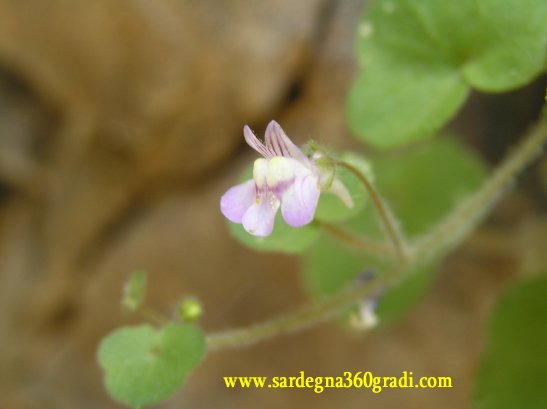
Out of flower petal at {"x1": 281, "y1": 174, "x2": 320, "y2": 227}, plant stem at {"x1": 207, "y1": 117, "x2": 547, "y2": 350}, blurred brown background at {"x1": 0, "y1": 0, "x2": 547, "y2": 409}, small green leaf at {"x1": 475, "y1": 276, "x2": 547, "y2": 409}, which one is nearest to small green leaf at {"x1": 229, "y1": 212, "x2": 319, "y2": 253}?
plant stem at {"x1": 207, "y1": 117, "x2": 547, "y2": 350}

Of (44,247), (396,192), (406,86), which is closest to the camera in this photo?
(406,86)

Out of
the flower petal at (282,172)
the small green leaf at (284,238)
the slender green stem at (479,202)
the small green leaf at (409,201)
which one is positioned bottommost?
the flower petal at (282,172)

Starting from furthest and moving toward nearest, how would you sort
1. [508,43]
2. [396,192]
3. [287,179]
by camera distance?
[396,192], [508,43], [287,179]

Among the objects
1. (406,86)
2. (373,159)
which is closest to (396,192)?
(373,159)

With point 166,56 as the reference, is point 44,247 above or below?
below

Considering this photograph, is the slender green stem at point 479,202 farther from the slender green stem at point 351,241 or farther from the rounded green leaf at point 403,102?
the rounded green leaf at point 403,102

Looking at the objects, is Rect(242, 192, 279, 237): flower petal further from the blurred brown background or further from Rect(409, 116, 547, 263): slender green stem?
the blurred brown background

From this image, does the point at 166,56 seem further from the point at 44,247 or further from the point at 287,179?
the point at 287,179

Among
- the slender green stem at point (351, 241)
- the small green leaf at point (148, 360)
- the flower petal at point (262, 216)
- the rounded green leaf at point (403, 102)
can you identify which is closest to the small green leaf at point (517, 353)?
the slender green stem at point (351, 241)
